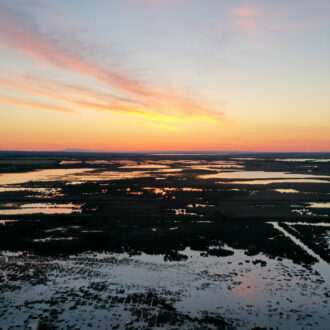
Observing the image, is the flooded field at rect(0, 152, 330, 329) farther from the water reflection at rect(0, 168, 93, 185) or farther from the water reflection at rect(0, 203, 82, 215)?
the water reflection at rect(0, 168, 93, 185)

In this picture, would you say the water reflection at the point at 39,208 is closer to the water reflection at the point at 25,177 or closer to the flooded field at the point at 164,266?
the flooded field at the point at 164,266

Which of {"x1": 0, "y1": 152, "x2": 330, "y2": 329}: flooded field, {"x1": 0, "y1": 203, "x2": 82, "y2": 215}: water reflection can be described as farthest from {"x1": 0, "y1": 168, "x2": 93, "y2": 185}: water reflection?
{"x1": 0, "y1": 152, "x2": 330, "y2": 329}: flooded field

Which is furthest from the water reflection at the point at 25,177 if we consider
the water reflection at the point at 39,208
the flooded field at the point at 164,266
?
the flooded field at the point at 164,266

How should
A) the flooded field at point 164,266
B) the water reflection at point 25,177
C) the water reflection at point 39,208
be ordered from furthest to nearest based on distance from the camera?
the water reflection at point 25,177
the water reflection at point 39,208
the flooded field at point 164,266

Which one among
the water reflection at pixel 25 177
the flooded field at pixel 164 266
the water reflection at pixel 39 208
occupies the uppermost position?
the water reflection at pixel 25 177

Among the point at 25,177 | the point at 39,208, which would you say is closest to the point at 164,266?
the point at 39,208

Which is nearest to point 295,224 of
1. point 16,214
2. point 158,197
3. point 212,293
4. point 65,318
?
point 212,293

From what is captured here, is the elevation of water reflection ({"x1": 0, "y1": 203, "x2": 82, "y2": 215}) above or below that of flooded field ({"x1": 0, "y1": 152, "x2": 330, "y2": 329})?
above

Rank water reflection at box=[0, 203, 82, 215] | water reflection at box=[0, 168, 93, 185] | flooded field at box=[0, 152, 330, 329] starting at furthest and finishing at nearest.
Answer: water reflection at box=[0, 168, 93, 185], water reflection at box=[0, 203, 82, 215], flooded field at box=[0, 152, 330, 329]

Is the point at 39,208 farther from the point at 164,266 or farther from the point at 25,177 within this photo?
the point at 25,177

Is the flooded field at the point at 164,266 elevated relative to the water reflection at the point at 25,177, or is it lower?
lower

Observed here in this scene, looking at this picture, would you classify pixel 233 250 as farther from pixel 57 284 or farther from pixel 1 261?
pixel 1 261

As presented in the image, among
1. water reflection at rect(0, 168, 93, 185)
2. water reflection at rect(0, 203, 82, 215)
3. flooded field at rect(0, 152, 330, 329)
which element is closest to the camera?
flooded field at rect(0, 152, 330, 329)
